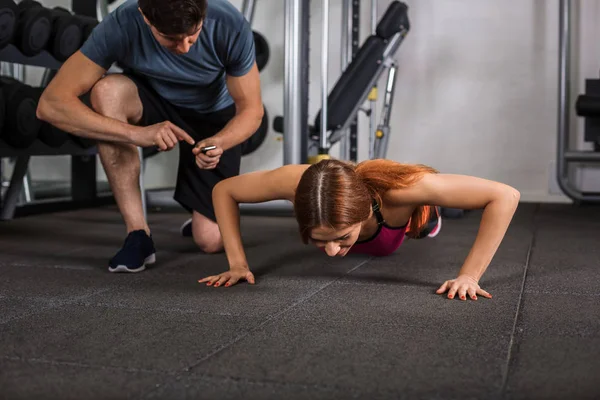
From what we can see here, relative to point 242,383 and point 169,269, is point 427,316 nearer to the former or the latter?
point 242,383

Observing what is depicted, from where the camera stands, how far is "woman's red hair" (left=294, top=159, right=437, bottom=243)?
149 cm

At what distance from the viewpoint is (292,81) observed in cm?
299

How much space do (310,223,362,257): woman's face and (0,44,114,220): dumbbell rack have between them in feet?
5.30

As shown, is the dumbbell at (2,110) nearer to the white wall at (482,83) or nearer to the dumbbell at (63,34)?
the dumbbell at (63,34)

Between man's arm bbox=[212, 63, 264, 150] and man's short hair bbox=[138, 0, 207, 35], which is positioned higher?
man's short hair bbox=[138, 0, 207, 35]

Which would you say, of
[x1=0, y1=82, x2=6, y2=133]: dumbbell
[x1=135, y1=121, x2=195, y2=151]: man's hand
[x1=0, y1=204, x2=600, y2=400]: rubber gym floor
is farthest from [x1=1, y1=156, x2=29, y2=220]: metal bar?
[x1=135, y1=121, x2=195, y2=151]: man's hand

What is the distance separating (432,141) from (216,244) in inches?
93.5

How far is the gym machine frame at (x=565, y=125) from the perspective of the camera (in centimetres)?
383

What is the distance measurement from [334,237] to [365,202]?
0.11 metres

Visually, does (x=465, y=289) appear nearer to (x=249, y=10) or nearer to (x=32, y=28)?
(x=32, y=28)

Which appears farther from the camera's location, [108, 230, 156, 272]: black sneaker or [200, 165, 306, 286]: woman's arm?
[108, 230, 156, 272]: black sneaker

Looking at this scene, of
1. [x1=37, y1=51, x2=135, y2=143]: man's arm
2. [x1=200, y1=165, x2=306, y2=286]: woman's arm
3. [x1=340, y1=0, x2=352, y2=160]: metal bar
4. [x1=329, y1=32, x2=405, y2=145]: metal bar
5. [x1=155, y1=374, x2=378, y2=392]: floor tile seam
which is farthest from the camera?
[x1=340, y1=0, x2=352, y2=160]: metal bar

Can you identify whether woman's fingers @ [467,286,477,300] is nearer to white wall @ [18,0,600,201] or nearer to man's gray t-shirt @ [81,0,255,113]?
man's gray t-shirt @ [81,0,255,113]

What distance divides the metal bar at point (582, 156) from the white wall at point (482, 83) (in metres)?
0.37
